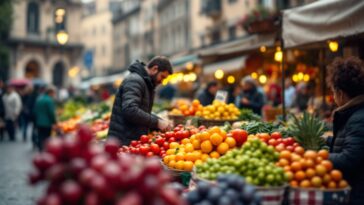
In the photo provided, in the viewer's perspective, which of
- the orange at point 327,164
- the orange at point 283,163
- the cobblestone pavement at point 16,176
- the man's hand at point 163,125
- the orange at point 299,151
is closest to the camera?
the orange at point 327,164

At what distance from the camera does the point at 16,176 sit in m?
10.6

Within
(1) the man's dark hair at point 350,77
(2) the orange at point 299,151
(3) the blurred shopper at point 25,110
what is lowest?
(3) the blurred shopper at point 25,110

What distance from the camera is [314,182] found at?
11.4ft

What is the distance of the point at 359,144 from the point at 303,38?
327 centimetres

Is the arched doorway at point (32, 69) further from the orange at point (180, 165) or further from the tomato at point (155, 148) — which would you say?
the orange at point (180, 165)

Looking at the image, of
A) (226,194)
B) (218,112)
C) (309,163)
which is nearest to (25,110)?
(218,112)

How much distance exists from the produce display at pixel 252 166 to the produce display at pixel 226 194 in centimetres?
33

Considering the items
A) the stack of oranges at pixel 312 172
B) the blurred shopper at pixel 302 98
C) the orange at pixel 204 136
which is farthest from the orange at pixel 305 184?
the blurred shopper at pixel 302 98

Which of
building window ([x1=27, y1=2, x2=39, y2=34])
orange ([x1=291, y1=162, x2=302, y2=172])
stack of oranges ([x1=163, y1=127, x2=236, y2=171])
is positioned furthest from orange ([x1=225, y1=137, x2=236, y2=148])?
building window ([x1=27, y1=2, x2=39, y2=34])

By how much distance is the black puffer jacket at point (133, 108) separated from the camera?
19.3 feet

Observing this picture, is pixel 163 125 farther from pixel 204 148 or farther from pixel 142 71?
pixel 204 148

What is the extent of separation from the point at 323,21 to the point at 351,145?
276cm

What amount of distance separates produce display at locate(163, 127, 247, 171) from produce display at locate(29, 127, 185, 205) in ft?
6.49

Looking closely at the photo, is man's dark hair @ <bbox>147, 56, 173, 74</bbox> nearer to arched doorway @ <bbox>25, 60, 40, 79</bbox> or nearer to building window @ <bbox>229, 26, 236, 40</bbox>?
building window @ <bbox>229, 26, 236, 40</bbox>
